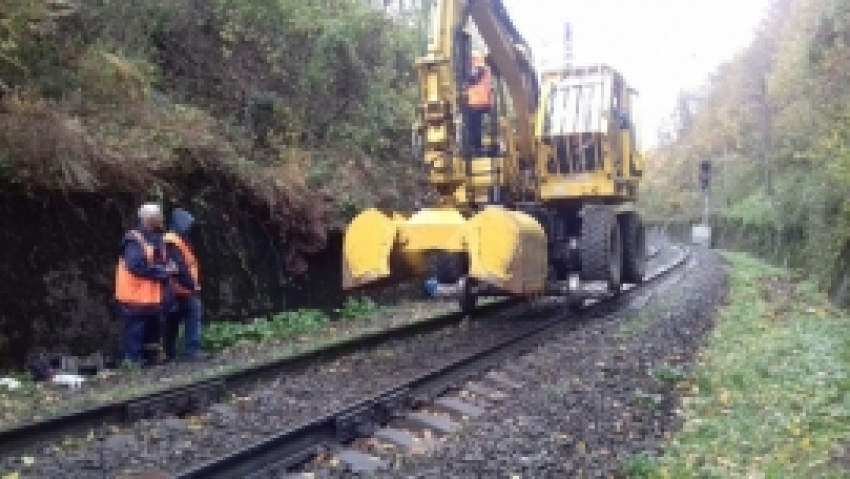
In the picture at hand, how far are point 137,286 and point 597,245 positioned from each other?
598cm

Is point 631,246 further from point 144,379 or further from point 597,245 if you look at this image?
point 144,379

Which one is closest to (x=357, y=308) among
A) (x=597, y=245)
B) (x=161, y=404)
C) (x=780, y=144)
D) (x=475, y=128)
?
(x=475, y=128)

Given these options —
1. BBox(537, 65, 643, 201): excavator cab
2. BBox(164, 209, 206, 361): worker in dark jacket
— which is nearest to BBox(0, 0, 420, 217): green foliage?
BBox(164, 209, 206, 361): worker in dark jacket

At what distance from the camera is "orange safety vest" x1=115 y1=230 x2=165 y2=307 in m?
8.19

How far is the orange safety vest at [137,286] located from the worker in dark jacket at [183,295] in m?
0.38

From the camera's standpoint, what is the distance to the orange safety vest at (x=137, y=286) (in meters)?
8.19

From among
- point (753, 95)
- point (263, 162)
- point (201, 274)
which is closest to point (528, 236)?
point (201, 274)

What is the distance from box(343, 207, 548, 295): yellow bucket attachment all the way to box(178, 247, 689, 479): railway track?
0.89m

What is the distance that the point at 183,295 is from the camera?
8898 mm

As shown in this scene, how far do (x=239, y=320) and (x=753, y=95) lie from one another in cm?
3438

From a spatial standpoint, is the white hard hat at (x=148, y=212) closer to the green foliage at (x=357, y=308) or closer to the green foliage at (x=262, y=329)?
the green foliage at (x=262, y=329)

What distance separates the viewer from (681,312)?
1198 centimetres

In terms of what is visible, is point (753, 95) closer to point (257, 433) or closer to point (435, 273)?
point (435, 273)

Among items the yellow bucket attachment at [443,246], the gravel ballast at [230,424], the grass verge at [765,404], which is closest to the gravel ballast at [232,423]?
the gravel ballast at [230,424]
